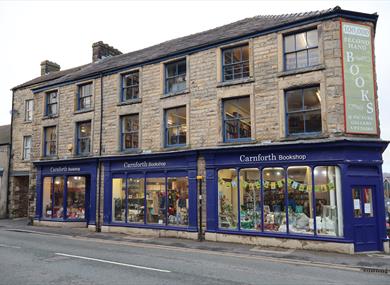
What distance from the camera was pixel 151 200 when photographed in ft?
57.9

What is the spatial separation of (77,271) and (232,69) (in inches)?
438

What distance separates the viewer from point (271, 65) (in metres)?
15.0

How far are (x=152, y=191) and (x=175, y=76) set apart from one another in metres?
6.14

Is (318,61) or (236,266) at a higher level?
(318,61)

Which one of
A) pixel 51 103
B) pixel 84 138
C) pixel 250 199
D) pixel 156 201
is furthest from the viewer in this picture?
pixel 51 103

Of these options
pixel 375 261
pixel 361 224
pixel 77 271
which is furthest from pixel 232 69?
pixel 77 271

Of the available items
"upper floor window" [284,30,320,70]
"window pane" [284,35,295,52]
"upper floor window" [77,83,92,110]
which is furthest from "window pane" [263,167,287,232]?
"upper floor window" [77,83,92,110]

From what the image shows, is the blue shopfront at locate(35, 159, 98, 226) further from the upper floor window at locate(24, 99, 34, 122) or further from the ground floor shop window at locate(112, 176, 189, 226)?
the upper floor window at locate(24, 99, 34, 122)

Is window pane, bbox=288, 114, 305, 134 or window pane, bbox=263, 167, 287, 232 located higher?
window pane, bbox=288, 114, 305, 134

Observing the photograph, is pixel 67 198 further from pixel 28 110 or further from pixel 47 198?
pixel 28 110

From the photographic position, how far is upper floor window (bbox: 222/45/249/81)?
1591 cm

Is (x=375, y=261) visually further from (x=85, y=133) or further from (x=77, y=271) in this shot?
(x=85, y=133)

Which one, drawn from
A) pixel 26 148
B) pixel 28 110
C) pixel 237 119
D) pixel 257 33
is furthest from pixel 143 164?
pixel 28 110

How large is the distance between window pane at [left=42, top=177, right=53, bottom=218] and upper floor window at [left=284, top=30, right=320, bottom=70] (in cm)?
1622
